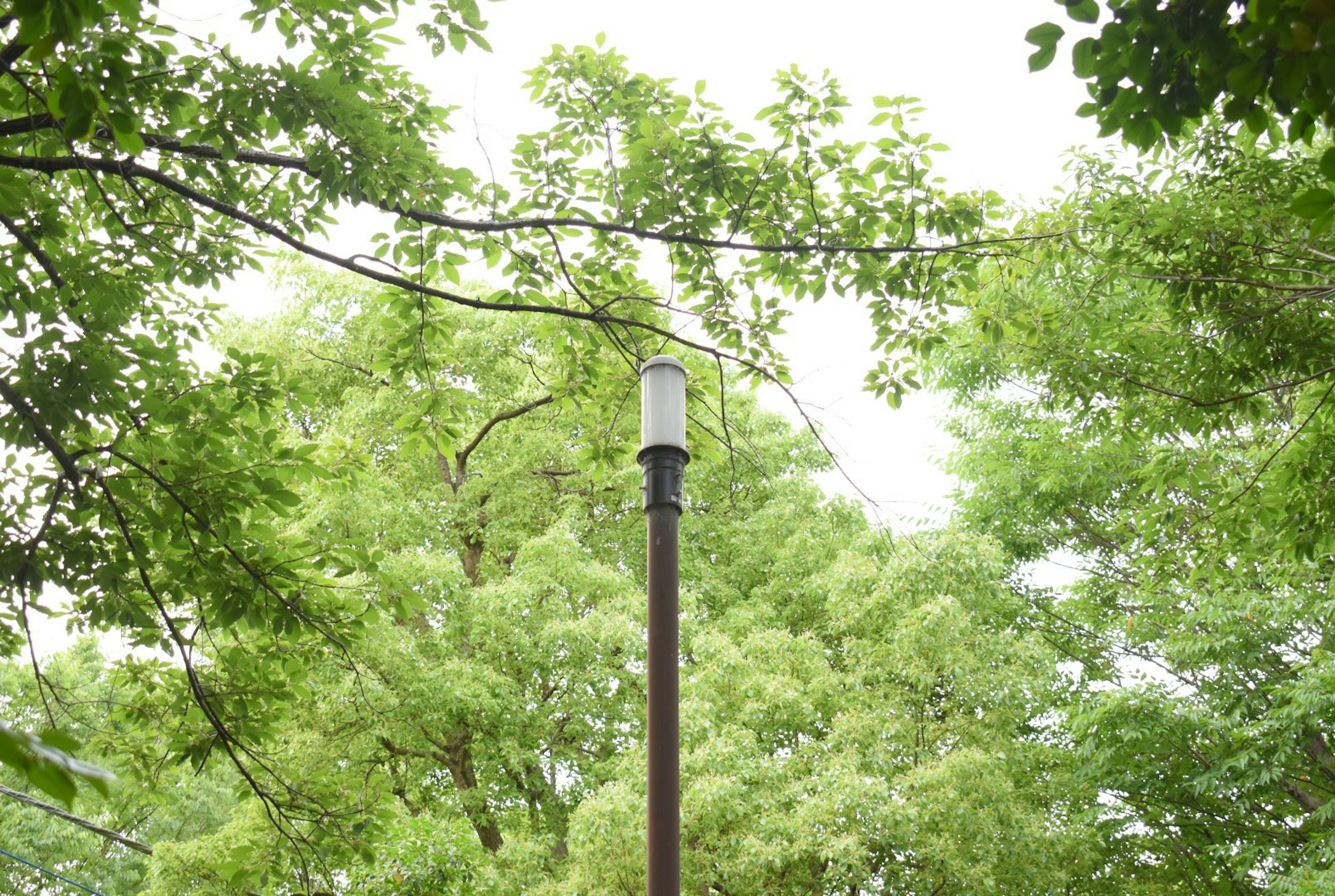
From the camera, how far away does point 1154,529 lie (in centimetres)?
555

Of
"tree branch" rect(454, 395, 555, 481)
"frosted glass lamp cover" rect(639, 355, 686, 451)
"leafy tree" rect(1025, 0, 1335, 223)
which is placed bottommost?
"leafy tree" rect(1025, 0, 1335, 223)

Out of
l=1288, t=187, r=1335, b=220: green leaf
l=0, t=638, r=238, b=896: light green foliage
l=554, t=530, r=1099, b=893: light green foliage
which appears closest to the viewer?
l=1288, t=187, r=1335, b=220: green leaf

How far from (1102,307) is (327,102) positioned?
5.77m

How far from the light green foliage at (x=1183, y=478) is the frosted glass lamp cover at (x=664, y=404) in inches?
51.4

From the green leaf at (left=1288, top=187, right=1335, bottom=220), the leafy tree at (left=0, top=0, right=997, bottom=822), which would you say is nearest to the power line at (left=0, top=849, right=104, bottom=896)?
the leafy tree at (left=0, top=0, right=997, bottom=822)

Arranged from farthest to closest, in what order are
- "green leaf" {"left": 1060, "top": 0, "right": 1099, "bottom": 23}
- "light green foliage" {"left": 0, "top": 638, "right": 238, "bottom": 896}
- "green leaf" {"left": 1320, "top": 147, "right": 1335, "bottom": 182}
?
"light green foliage" {"left": 0, "top": 638, "right": 238, "bottom": 896} → "green leaf" {"left": 1060, "top": 0, "right": 1099, "bottom": 23} → "green leaf" {"left": 1320, "top": 147, "right": 1335, "bottom": 182}

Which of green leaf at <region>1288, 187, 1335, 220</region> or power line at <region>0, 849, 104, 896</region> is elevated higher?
green leaf at <region>1288, 187, 1335, 220</region>

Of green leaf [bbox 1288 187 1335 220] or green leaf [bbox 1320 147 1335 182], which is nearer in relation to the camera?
green leaf [bbox 1320 147 1335 182]

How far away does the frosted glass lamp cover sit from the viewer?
3.79 m

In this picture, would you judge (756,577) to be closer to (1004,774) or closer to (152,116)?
(1004,774)

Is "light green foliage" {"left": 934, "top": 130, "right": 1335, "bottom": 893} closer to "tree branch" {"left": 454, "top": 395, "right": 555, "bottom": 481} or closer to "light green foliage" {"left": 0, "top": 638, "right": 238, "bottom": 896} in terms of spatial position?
"tree branch" {"left": 454, "top": 395, "right": 555, "bottom": 481}

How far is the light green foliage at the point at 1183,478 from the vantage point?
463cm

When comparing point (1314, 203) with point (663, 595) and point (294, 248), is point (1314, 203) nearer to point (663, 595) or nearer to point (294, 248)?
point (663, 595)

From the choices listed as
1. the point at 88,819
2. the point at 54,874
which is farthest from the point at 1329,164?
the point at 88,819
